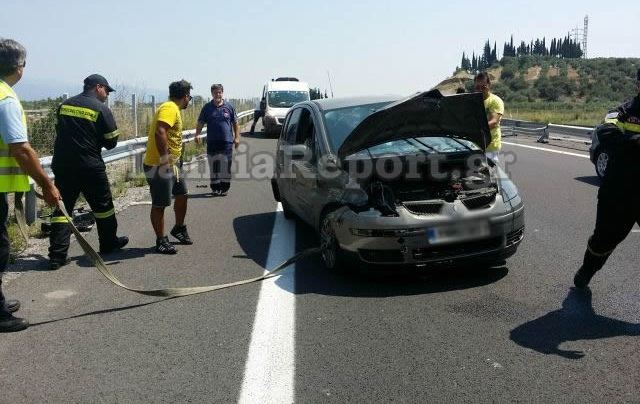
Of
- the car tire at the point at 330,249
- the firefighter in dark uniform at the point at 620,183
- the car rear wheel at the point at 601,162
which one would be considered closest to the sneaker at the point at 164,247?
the car tire at the point at 330,249

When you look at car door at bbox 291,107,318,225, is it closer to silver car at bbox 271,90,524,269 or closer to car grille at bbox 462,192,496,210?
silver car at bbox 271,90,524,269

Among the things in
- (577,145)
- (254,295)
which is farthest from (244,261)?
(577,145)

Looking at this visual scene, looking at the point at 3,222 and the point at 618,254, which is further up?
the point at 3,222

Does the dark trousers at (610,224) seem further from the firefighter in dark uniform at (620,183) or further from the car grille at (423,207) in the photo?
the car grille at (423,207)

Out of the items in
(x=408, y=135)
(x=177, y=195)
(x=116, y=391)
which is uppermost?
(x=408, y=135)

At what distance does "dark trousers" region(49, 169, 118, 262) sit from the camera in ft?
19.4

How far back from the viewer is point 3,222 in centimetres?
437

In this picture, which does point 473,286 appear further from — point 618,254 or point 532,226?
point 532,226

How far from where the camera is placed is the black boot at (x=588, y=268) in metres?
4.75

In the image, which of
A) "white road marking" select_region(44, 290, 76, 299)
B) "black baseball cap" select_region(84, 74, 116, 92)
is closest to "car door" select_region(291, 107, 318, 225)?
"black baseball cap" select_region(84, 74, 116, 92)

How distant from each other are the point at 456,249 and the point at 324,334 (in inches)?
58.9

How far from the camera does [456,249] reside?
5000mm

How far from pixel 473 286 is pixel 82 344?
10.0 ft

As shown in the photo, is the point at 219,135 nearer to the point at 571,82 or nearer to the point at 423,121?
the point at 423,121
